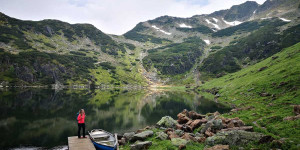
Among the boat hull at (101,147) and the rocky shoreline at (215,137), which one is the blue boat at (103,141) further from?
the rocky shoreline at (215,137)

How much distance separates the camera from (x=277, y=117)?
85.6ft

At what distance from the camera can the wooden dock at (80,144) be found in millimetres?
23047

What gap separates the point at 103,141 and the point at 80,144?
323cm

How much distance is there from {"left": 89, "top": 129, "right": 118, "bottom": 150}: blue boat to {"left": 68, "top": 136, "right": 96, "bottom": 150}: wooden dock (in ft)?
2.30

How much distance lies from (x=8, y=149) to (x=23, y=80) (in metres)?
174

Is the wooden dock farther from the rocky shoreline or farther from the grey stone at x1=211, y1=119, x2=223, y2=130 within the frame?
the grey stone at x1=211, y1=119, x2=223, y2=130

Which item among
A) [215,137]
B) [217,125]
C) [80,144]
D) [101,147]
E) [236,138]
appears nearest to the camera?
[236,138]

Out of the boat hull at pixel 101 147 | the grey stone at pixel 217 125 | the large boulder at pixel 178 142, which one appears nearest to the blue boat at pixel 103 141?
the boat hull at pixel 101 147

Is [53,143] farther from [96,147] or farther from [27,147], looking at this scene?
[96,147]

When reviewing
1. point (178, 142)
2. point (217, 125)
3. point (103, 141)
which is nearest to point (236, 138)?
point (178, 142)

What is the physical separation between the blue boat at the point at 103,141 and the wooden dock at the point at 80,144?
0.70m

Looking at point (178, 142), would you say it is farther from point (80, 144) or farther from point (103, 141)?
point (80, 144)

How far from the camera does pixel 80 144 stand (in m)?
24.7

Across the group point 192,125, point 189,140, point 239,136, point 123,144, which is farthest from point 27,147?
point 239,136
